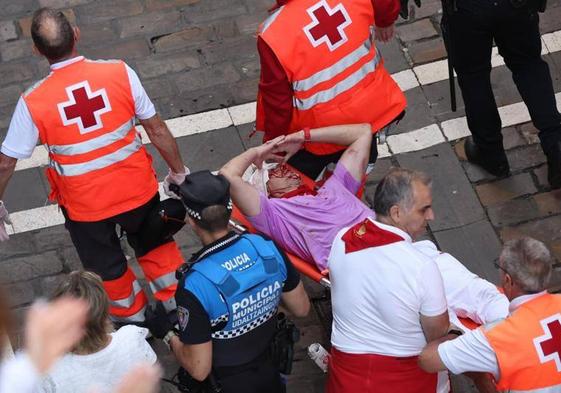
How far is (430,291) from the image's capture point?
14.1 feet

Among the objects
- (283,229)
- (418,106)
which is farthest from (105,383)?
(418,106)

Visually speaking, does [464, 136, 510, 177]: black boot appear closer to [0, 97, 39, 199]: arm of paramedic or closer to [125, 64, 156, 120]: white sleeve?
[125, 64, 156, 120]: white sleeve

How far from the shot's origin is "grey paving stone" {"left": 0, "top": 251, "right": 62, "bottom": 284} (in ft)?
20.0

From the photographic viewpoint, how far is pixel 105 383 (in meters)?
4.05

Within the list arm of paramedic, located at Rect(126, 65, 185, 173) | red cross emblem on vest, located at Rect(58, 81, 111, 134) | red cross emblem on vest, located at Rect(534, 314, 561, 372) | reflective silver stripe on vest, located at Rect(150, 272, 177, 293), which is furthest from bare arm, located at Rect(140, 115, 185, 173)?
red cross emblem on vest, located at Rect(534, 314, 561, 372)

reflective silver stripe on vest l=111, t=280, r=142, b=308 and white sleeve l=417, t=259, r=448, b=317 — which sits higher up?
white sleeve l=417, t=259, r=448, b=317

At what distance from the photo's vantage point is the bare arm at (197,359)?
4445 millimetres

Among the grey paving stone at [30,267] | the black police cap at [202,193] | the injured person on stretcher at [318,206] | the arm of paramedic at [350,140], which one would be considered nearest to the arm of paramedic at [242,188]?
the injured person on stretcher at [318,206]

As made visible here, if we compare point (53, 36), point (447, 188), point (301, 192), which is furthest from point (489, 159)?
point (53, 36)

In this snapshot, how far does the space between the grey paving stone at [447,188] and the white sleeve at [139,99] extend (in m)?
1.95

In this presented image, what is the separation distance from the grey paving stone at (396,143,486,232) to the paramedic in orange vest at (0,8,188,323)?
1.74m

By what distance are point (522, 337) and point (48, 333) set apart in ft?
7.88

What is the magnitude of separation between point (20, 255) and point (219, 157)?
141 centimetres

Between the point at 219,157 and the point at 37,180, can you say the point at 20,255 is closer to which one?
the point at 37,180
